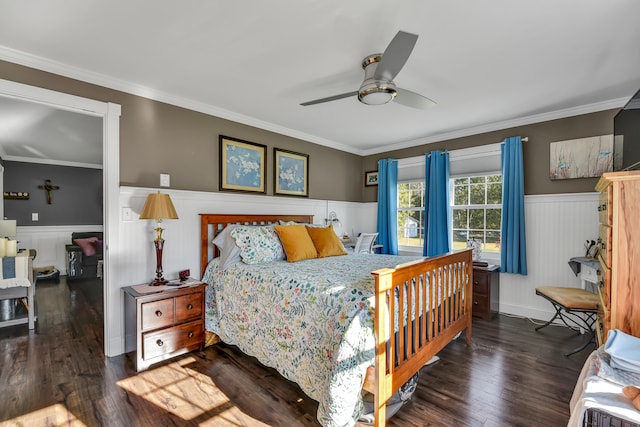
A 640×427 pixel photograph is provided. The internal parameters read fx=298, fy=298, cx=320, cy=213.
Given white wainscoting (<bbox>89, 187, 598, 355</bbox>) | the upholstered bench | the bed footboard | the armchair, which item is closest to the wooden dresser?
the bed footboard

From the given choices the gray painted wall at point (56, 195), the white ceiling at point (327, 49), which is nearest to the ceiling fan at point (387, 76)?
the white ceiling at point (327, 49)

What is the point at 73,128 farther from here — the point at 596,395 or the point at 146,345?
the point at 596,395

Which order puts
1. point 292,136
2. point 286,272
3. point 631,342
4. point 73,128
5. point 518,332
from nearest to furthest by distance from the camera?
point 631,342
point 286,272
point 518,332
point 73,128
point 292,136

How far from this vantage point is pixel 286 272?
2.38 meters

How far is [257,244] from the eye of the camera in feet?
9.45

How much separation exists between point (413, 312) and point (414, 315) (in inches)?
0.8

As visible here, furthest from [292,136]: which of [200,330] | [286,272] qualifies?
[200,330]

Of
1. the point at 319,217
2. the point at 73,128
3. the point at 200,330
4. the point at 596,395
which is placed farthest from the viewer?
the point at 319,217

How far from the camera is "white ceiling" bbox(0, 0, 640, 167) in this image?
5.69 ft

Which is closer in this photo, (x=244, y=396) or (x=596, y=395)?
(x=596, y=395)

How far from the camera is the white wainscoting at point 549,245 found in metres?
3.27

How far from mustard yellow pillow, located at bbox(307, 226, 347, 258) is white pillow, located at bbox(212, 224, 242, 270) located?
0.83m

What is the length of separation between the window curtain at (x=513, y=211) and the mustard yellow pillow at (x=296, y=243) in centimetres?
239

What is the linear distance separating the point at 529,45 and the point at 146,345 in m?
3.63
